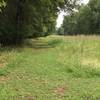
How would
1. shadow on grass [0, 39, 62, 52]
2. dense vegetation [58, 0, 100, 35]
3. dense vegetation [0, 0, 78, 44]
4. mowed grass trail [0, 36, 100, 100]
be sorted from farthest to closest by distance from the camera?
dense vegetation [58, 0, 100, 35], dense vegetation [0, 0, 78, 44], shadow on grass [0, 39, 62, 52], mowed grass trail [0, 36, 100, 100]

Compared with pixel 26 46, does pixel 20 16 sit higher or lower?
higher

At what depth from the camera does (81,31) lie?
8062cm

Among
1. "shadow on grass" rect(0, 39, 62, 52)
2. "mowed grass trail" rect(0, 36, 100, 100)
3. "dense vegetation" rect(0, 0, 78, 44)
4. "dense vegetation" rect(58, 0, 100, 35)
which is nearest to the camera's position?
"mowed grass trail" rect(0, 36, 100, 100)

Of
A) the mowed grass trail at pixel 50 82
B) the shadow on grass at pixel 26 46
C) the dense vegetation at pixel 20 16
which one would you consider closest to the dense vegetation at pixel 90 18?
the shadow on grass at pixel 26 46

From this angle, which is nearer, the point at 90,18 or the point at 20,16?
the point at 20,16

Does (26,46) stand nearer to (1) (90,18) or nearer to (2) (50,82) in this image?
(2) (50,82)

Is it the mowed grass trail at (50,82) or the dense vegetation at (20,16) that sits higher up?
the dense vegetation at (20,16)

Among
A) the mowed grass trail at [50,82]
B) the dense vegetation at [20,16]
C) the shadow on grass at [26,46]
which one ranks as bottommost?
the shadow on grass at [26,46]

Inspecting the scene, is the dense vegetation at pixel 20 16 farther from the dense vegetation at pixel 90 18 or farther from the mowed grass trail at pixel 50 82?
the dense vegetation at pixel 90 18

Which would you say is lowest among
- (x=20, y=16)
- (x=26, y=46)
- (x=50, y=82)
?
(x=26, y=46)

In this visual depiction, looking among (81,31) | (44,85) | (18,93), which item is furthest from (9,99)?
(81,31)

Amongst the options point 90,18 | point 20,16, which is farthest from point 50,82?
point 90,18

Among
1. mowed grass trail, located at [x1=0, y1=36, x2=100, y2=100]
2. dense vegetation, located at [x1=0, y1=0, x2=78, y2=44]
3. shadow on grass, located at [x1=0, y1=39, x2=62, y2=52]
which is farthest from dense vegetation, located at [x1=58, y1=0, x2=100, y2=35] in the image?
mowed grass trail, located at [x1=0, y1=36, x2=100, y2=100]

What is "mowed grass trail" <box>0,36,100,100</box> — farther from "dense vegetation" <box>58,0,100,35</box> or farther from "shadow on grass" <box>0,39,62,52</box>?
"dense vegetation" <box>58,0,100,35</box>
